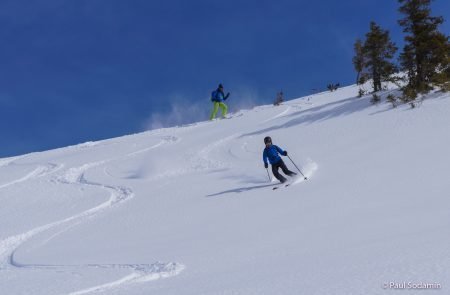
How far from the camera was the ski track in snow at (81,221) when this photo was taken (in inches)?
226

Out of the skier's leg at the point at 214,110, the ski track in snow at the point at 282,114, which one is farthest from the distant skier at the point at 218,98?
the ski track in snow at the point at 282,114

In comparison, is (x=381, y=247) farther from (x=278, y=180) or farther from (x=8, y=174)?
(x=8, y=174)

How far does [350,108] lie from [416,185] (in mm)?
11876

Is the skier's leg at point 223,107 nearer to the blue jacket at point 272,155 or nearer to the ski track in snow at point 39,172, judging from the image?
the ski track in snow at point 39,172

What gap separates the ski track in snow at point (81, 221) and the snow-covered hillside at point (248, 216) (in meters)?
0.03

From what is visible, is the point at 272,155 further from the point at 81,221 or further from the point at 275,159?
the point at 81,221

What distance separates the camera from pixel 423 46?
19.0 meters

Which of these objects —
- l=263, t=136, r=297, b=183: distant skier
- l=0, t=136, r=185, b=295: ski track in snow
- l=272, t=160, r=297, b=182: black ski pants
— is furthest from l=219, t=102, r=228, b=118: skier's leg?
l=272, t=160, r=297, b=182: black ski pants

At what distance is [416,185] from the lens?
8.20 metres

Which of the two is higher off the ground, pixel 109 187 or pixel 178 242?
pixel 109 187

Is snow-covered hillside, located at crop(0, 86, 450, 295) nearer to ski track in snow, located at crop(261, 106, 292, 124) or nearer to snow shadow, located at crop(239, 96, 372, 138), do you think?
snow shadow, located at crop(239, 96, 372, 138)

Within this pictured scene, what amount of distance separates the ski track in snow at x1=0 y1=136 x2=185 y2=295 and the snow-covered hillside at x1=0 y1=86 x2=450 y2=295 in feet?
0.11

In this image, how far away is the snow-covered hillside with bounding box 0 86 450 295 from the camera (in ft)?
15.7

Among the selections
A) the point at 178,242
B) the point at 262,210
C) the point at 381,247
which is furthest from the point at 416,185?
the point at 178,242
